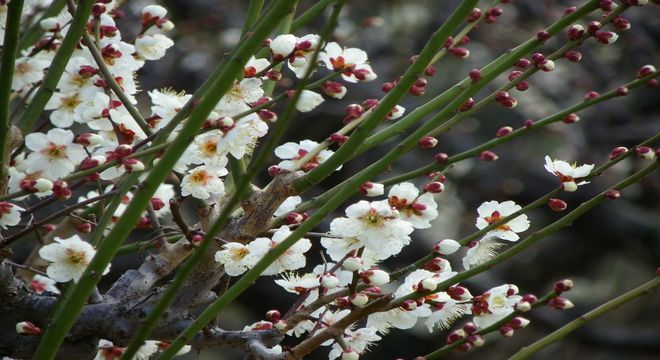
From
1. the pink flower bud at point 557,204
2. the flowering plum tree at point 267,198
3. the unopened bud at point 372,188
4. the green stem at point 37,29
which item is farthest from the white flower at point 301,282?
the green stem at point 37,29

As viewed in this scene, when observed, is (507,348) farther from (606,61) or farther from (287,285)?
(287,285)

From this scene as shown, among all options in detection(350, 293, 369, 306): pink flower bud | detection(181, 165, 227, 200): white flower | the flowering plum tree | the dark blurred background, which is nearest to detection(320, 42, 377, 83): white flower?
the flowering plum tree

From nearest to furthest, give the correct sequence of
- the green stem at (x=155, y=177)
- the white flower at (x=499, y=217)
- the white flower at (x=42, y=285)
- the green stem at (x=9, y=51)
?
the green stem at (x=155, y=177)
the green stem at (x=9, y=51)
the white flower at (x=499, y=217)
the white flower at (x=42, y=285)

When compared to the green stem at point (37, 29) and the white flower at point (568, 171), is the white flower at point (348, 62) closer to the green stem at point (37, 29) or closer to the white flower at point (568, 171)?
the white flower at point (568, 171)

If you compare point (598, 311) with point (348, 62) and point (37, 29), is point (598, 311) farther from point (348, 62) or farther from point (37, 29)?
point (37, 29)

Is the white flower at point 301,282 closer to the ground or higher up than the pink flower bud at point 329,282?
higher up

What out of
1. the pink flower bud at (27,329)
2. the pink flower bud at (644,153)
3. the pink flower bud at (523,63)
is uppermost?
the pink flower bud at (523,63)

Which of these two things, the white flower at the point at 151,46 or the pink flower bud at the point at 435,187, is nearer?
the pink flower bud at the point at 435,187
